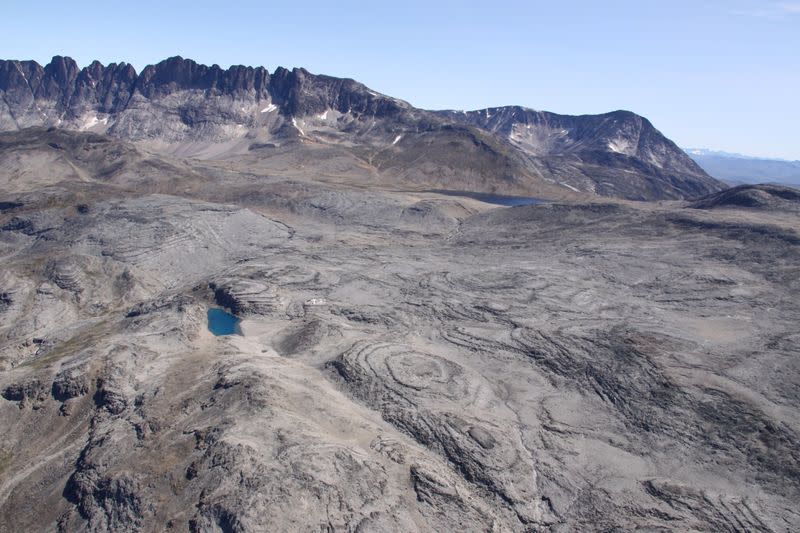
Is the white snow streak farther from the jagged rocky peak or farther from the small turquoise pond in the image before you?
the small turquoise pond

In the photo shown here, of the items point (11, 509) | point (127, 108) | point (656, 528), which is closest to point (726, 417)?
point (656, 528)

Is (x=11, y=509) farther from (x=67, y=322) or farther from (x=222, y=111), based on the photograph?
(x=222, y=111)

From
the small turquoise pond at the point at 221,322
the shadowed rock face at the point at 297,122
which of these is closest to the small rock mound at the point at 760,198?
the shadowed rock face at the point at 297,122

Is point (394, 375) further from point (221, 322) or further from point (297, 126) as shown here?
point (297, 126)

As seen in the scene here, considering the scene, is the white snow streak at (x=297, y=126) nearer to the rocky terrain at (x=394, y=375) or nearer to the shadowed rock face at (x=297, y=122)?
the shadowed rock face at (x=297, y=122)

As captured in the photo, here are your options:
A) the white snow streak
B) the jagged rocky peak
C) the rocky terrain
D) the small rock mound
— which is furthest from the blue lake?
the jagged rocky peak

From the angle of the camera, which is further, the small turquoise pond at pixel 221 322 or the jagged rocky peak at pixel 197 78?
the jagged rocky peak at pixel 197 78
